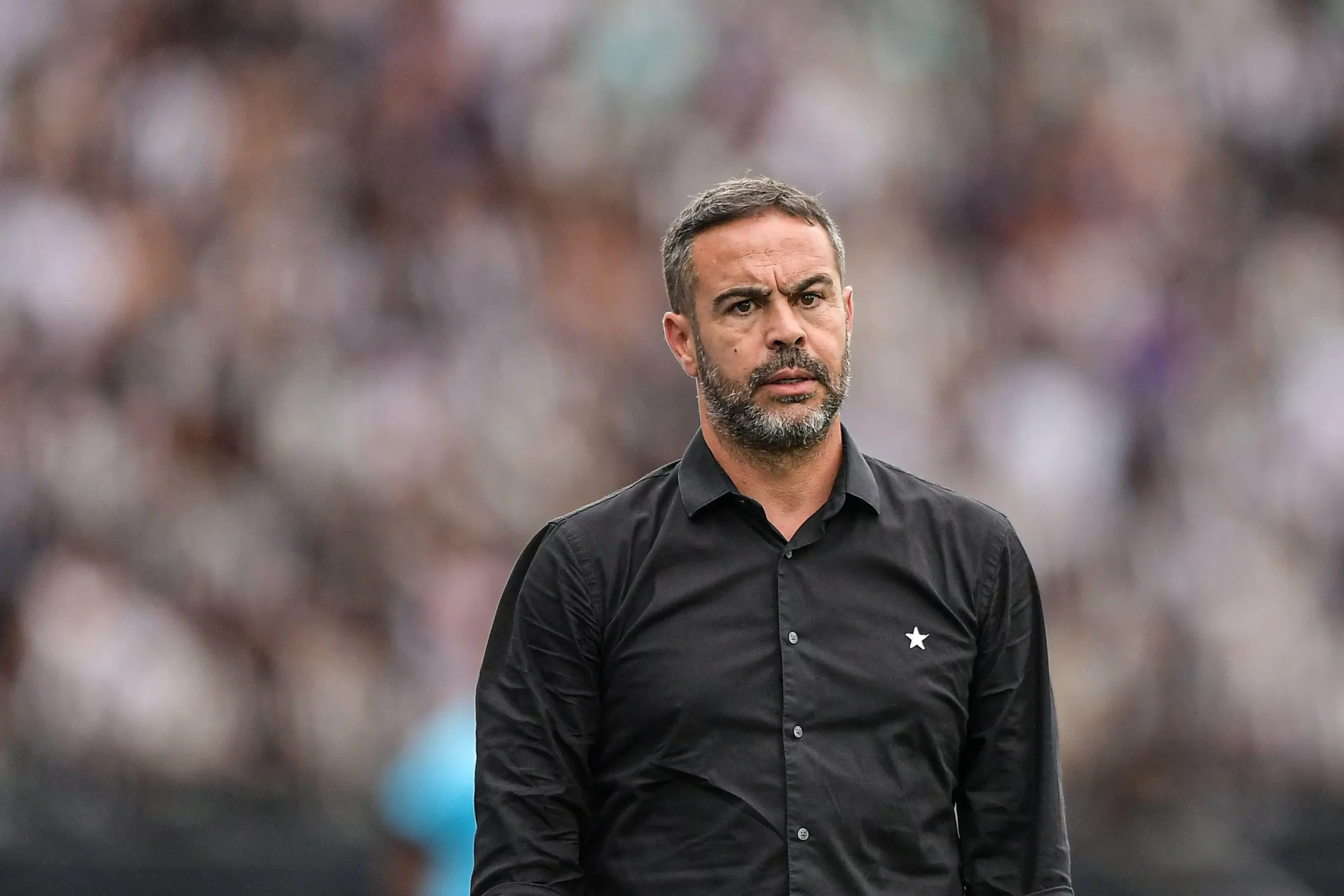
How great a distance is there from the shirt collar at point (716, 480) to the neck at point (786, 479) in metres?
0.02

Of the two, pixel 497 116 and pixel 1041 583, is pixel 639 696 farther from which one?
pixel 497 116

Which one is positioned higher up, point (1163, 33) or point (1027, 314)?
point (1163, 33)

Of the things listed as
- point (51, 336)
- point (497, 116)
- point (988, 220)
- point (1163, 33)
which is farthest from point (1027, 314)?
point (51, 336)

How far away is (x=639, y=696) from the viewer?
224 centimetres

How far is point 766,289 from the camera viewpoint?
91.4 inches

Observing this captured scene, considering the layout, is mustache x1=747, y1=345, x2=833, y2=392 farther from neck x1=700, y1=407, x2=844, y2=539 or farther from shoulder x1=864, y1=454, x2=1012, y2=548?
shoulder x1=864, y1=454, x2=1012, y2=548

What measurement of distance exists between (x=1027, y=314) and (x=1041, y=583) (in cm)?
107

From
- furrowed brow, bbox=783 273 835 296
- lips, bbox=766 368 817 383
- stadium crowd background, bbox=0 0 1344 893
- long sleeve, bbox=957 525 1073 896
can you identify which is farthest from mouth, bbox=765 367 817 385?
stadium crowd background, bbox=0 0 1344 893

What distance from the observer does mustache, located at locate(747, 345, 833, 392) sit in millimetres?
2289

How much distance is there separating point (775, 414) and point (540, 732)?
526mm

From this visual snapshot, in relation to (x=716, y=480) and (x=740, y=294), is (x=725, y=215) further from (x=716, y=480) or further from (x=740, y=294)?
(x=716, y=480)

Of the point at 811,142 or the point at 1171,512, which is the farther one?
the point at 811,142

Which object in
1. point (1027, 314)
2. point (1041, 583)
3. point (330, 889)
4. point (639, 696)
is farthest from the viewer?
point (1027, 314)

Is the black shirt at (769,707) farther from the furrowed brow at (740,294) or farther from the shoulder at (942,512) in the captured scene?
the furrowed brow at (740,294)
